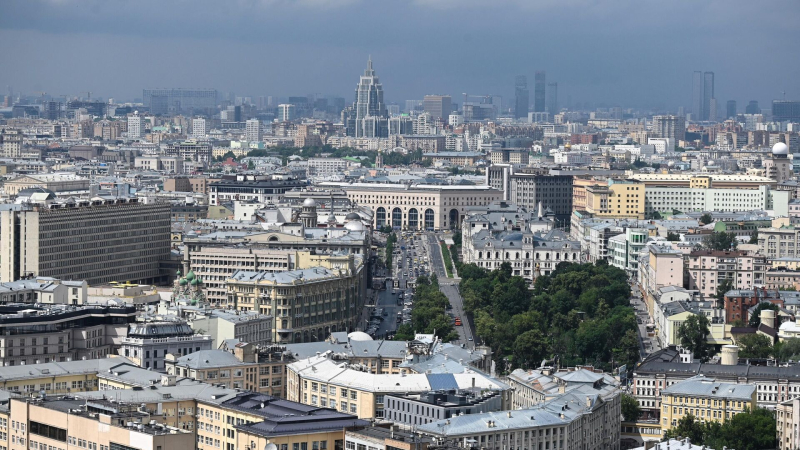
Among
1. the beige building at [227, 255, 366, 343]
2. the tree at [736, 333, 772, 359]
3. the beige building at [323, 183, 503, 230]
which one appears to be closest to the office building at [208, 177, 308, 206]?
the beige building at [323, 183, 503, 230]

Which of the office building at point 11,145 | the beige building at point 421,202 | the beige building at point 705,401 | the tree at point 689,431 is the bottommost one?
the tree at point 689,431

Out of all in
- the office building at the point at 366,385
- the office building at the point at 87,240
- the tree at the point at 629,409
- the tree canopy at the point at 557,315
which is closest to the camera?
the office building at the point at 366,385

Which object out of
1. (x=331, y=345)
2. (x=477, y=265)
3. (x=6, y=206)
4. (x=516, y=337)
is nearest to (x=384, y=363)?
(x=331, y=345)

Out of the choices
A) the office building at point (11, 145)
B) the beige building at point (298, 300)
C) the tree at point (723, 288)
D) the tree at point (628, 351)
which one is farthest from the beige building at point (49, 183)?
the tree at point (628, 351)

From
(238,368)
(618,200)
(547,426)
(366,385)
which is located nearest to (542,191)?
(618,200)

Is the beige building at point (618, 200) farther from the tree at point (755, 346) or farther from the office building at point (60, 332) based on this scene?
the office building at point (60, 332)

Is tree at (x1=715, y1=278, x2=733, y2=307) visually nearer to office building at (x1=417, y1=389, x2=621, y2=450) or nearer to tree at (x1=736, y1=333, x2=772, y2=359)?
tree at (x1=736, y1=333, x2=772, y2=359)

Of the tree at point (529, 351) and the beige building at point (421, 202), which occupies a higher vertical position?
the beige building at point (421, 202)

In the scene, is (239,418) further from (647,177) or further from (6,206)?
(647,177)
